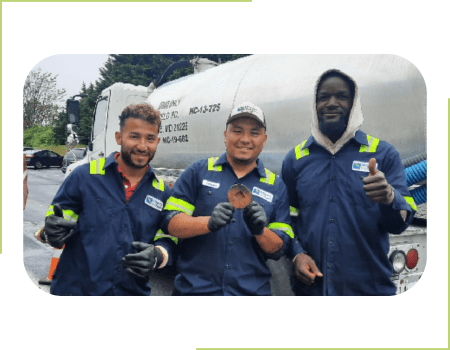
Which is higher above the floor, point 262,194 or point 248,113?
point 248,113

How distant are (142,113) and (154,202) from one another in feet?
1.70

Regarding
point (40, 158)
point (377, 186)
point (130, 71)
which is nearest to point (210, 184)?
point (377, 186)

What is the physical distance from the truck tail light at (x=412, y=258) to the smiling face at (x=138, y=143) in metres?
1.66

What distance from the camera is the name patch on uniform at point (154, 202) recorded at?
2331 millimetres

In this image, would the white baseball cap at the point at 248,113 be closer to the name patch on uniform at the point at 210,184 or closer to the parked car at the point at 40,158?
the name patch on uniform at the point at 210,184

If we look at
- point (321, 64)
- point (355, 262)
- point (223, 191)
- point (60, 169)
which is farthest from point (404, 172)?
point (60, 169)

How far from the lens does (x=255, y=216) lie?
2.12 meters

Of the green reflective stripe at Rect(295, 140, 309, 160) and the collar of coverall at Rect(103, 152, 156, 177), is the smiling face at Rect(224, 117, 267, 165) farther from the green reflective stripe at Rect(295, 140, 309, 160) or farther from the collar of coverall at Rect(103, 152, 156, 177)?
the collar of coverall at Rect(103, 152, 156, 177)

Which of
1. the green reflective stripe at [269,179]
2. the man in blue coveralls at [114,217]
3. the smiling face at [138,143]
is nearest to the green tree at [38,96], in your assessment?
the man in blue coveralls at [114,217]

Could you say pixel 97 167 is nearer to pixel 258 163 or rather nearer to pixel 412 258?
pixel 258 163

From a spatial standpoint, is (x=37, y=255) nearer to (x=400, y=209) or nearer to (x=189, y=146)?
(x=189, y=146)

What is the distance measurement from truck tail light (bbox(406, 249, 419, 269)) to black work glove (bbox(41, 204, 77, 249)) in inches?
77.7

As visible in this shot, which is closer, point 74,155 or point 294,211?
point 294,211

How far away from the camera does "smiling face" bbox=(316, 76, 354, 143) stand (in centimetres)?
234
